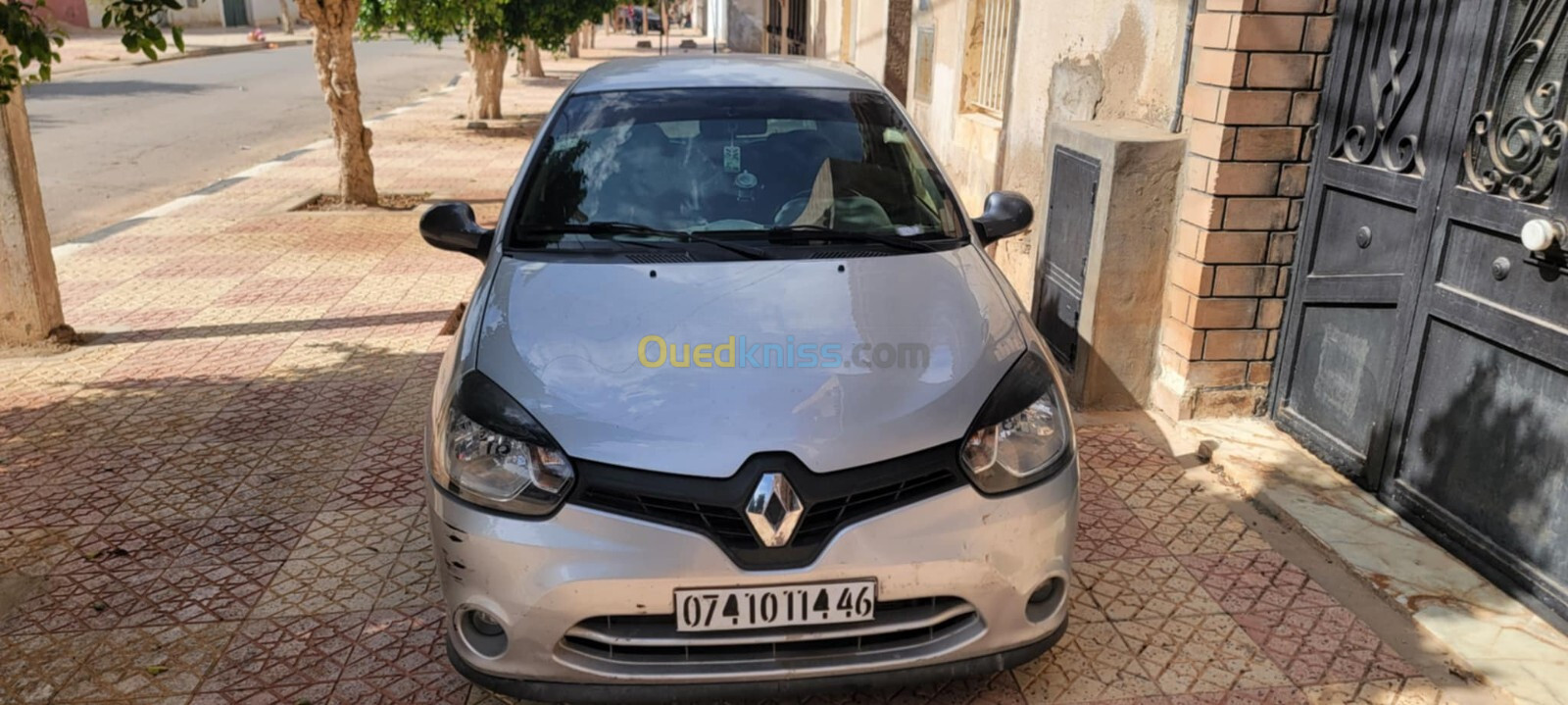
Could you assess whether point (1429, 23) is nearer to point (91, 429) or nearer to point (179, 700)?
point (179, 700)

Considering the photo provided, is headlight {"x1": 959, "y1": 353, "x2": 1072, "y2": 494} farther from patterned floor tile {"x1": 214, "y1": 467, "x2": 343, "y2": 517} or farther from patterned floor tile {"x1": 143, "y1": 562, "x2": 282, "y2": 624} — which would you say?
patterned floor tile {"x1": 214, "y1": 467, "x2": 343, "y2": 517}

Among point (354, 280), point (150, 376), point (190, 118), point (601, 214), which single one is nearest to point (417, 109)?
point (190, 118)

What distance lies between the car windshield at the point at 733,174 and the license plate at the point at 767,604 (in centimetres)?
127

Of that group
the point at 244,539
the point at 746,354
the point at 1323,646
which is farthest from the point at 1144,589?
the point at 244,539

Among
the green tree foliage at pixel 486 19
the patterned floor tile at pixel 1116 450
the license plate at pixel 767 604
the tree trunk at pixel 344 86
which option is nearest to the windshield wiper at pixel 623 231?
the license plate at pixel 767 604

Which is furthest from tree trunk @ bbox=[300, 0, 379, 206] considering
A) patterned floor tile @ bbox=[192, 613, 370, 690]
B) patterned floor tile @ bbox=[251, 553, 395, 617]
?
patterned floor tile @ bbox=[192, 613, 370, 690]

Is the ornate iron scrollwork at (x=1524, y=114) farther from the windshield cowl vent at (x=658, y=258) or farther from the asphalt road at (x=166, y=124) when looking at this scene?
the asphalt road at (x=166, y=124)

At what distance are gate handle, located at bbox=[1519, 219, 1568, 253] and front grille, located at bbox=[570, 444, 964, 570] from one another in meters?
2.18

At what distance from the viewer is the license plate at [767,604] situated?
248 cm

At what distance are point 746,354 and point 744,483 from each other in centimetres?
42

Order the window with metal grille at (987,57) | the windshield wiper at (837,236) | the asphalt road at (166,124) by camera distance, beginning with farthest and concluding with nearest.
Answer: the asphalt road at (166,124), the window with metal grille at (987,57), the windshield wiper at (837,236)

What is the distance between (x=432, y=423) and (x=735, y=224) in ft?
3.85

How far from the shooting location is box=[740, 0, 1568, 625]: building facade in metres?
3.40

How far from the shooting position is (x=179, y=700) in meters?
3.01
